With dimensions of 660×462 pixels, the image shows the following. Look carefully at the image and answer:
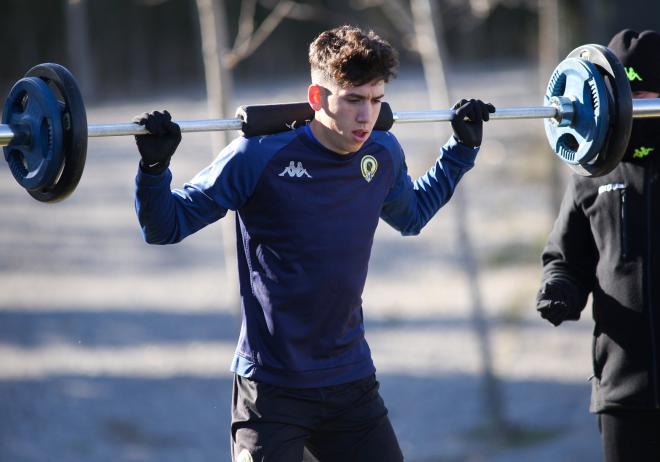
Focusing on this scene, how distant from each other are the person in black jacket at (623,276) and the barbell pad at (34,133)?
1.95 m

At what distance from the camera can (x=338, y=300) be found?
11.3 ft

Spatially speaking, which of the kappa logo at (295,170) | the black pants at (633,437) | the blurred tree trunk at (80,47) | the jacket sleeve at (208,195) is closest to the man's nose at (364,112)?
the kappa logo at (295,170)

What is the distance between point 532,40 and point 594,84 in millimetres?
27117

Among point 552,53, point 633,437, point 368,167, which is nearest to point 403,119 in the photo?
point 368,167

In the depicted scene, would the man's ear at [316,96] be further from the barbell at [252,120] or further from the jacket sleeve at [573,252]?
the jacket sleeve at [573,252]

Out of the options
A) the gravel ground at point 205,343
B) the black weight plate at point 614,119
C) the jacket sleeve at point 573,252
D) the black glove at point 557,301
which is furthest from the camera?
the gravel ground at point 205,343

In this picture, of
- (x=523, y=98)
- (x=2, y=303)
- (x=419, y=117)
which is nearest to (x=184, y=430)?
(x=2, y=303)

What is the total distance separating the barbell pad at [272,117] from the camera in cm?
349

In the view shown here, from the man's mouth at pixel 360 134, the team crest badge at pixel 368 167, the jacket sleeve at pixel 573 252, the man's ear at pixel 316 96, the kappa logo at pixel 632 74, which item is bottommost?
the jacket sleeve at pixel 573 252

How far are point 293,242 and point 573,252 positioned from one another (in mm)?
1302

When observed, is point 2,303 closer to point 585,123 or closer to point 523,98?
point 585,123

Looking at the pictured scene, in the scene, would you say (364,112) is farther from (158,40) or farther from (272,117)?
(158,40)

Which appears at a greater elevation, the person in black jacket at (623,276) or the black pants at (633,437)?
the person in black jacket at (623,276)

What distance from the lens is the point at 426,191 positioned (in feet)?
13.0
